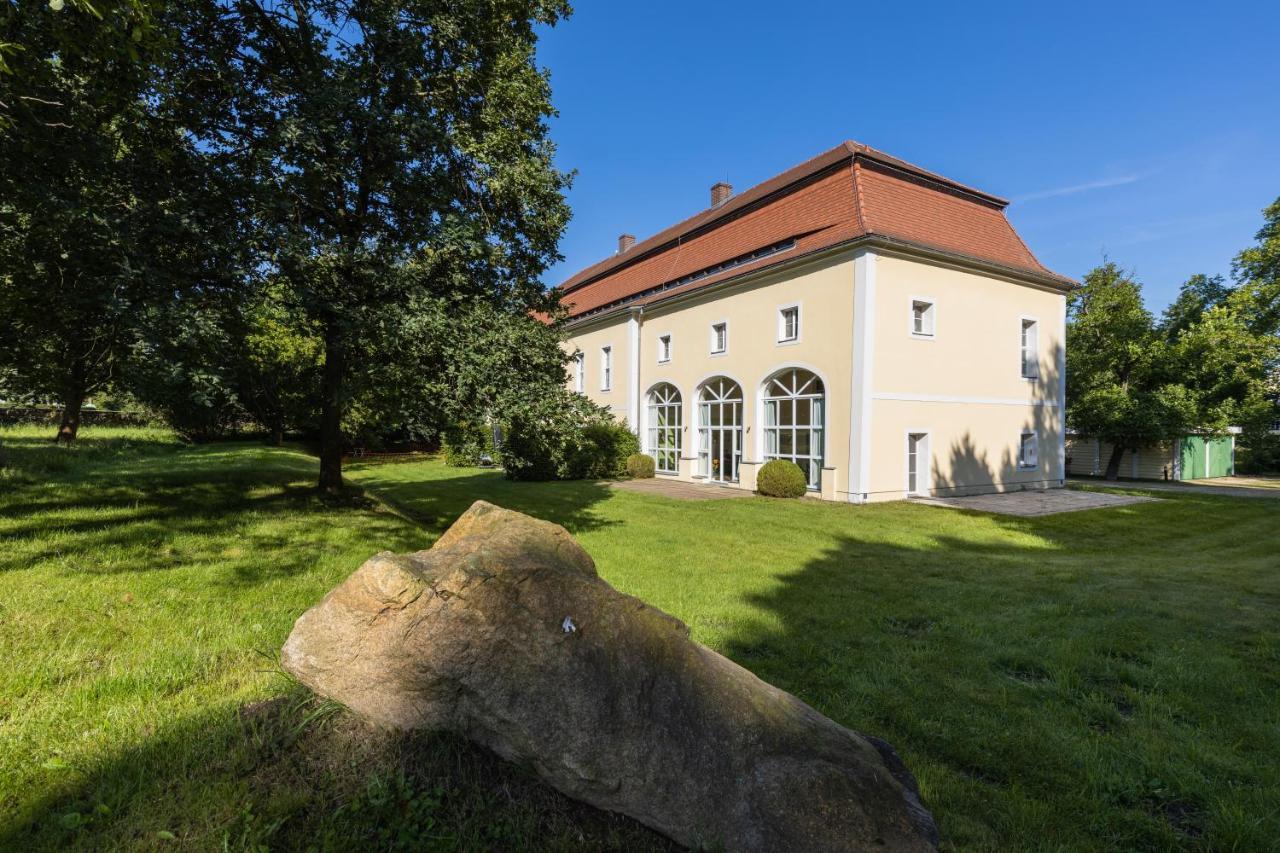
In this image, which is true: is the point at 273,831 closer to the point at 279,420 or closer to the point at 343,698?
the point at 343,698

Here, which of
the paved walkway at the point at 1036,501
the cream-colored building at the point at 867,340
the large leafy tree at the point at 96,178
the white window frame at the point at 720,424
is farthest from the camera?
the white window frame at the point at 720,424

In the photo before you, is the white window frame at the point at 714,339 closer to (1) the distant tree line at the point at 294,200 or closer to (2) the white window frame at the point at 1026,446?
(2) the white window frame at the point at 1026,446

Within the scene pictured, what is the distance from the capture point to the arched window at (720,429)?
1955 centimetres

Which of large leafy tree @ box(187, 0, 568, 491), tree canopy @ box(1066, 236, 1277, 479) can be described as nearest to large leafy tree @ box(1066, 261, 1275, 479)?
tree canopy @ box(1066, 236, 1277, 479)

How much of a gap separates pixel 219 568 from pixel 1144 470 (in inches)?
1310

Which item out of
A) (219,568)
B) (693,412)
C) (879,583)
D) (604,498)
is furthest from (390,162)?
(693,412)

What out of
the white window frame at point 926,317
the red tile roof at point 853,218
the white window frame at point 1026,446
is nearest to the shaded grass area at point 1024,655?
the white window frame at point 926,317

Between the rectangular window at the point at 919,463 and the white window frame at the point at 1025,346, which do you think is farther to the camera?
the white window frame at the point at 1025,346

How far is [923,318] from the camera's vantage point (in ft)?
54.7

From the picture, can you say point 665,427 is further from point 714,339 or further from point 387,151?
point 387,151

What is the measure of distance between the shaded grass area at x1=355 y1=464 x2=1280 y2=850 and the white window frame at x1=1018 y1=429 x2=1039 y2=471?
8.27m

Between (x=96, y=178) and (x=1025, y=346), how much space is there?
74.6 ft

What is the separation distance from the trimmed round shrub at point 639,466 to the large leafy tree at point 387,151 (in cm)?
1256

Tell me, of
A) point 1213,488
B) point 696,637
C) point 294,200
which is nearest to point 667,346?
point 294,200
